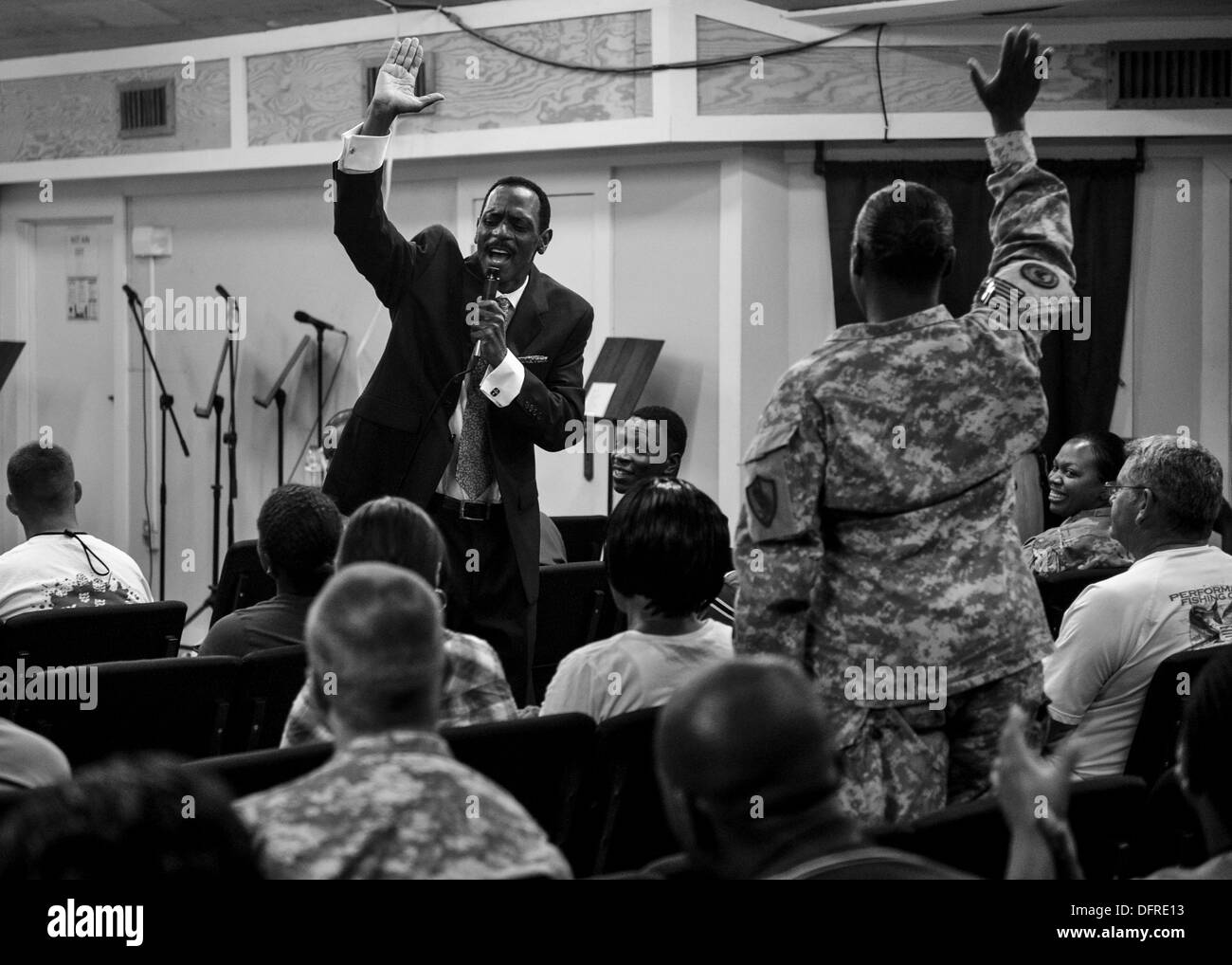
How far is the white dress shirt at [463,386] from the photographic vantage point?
291 cm

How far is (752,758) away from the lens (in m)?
1.22

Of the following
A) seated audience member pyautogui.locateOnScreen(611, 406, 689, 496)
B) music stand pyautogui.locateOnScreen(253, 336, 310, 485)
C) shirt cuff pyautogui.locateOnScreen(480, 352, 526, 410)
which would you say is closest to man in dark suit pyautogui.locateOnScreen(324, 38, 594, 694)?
shirt cuff pyautogui.locateOnScreen(480, 352, 526, 410)

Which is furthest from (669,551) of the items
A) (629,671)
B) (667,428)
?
(667,428)

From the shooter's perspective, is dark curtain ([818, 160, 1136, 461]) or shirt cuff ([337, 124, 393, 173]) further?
dark curtain ([818, 160, 1136, 461])

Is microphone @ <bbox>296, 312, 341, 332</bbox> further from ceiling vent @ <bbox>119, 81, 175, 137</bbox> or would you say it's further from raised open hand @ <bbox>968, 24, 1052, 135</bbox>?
raised open hand @ <bbox>968, 24, 1052, 135</bbox>

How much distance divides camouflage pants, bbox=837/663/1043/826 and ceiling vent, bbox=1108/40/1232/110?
4.73 metres

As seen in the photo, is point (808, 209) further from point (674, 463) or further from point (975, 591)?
point (975, 591)

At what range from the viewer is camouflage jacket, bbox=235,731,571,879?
1.29 m

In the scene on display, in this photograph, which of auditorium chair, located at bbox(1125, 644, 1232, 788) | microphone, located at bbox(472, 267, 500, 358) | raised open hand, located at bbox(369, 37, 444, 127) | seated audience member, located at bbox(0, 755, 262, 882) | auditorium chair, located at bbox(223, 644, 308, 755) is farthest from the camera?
microphone, located at bbox(472, 267, 500, 358)

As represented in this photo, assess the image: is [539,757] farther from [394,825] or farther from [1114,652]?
[1114,652]

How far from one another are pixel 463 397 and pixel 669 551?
3.49 feet

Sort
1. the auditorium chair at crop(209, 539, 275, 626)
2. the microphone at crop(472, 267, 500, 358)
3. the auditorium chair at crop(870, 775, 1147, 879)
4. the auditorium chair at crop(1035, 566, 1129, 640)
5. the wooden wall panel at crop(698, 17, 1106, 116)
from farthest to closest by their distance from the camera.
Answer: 1. the wooden wall panel at crop(698, 17, 1106, 116)
2. the auditorium chair at crop(209, 539, 275, 626)
3. the auditorium chair at crop(1035, 566, 1129, 640)
4. the microphone at crop(472, 267, 500, 358)
5. the auditorium chair at crop(870, 775, 1147, 879)

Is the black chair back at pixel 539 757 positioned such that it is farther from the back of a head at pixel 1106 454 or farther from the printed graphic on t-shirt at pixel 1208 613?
the back of a head at pixel 1106 454
